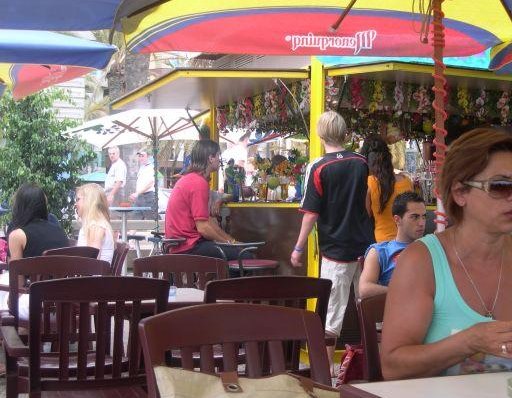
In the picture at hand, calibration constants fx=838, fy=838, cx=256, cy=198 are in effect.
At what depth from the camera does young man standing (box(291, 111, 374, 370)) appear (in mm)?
6086

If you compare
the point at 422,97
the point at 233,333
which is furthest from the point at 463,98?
the point at 233,333

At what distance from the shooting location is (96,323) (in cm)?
358

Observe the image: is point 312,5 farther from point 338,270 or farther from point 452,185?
point 452,185

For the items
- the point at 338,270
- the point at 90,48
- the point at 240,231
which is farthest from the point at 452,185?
the point at 240,231

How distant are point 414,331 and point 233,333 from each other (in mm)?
547

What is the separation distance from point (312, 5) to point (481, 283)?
2.75 m

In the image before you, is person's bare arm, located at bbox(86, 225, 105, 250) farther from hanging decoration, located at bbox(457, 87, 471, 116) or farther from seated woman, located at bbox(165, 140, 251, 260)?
hanging decoration, located at bbox(457, 87, 471, 116)

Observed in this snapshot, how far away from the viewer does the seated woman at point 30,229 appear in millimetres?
6000

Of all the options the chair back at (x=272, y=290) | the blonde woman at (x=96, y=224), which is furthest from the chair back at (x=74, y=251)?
the chair back at (x=272, y=290)

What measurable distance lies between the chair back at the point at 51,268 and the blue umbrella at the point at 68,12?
4.28ft

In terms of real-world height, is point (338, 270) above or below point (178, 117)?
below

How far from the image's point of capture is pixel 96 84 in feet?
128

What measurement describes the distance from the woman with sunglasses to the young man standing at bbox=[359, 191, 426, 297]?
5.81 ft

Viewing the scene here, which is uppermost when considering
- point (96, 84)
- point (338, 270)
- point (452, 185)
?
point (96, 84)
